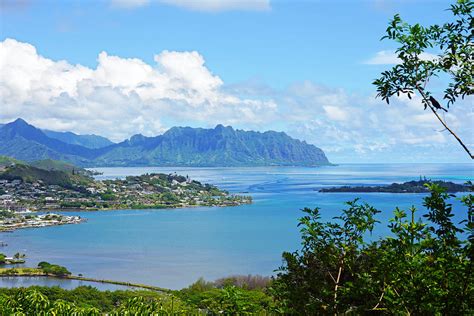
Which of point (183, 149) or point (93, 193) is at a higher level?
point (183, 149)

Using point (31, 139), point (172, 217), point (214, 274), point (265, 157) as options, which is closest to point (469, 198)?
point (214, 274)

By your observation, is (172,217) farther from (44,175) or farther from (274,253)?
(44,175)

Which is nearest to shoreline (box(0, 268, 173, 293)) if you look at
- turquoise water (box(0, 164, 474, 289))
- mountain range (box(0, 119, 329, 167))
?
turquoise water (box(0, 164, 474, 289))

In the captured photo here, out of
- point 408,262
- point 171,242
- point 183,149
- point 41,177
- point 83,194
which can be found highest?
point 183,149

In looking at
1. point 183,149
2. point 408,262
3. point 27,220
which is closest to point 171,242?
point 27,220

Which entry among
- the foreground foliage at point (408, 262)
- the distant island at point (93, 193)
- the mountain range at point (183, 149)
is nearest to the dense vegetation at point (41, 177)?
the distant island at point (93, 193)

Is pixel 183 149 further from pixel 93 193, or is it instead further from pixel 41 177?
pixel 93 193

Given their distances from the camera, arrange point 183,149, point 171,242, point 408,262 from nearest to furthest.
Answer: point 408,262 < point 171,242 < point 183,149

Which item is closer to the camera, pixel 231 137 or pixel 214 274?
pixel 214 274
